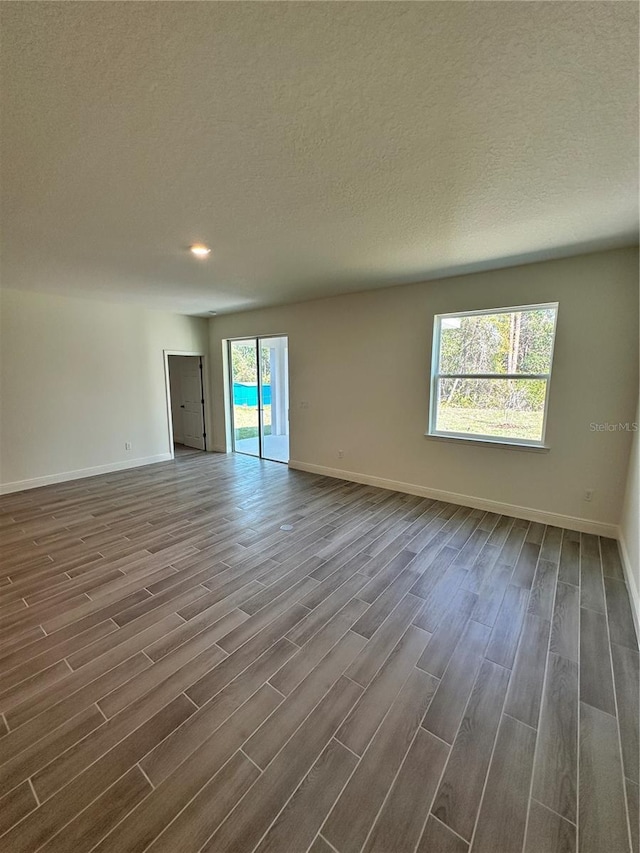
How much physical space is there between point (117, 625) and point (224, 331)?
559cm

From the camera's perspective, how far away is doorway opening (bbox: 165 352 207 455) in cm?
733

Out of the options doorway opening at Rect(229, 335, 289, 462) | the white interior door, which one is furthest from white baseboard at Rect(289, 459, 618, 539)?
the white interior door

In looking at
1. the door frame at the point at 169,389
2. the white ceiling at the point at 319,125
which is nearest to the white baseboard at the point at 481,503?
the white ceiling at the point at 319,125

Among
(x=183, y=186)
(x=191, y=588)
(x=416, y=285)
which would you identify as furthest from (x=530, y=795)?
(x=416, y=285)

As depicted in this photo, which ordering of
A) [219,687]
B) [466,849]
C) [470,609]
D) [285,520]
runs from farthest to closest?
[285,520] → [470,609] → [219,687] → [466,849]

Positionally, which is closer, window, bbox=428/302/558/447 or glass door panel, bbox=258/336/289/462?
window, bbox=428/302/558/447

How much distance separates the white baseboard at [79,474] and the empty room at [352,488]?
48mm

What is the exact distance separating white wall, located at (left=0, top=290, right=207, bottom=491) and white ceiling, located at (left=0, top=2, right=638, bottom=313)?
2.16 meters

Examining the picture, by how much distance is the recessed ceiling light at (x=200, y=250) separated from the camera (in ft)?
9.95

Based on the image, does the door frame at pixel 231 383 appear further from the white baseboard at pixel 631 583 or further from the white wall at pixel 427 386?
the white baseboard at pixel 631 583

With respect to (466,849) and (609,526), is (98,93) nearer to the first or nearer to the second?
(466,849)

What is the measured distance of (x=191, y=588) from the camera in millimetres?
2578

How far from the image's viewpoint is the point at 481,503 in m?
4.12

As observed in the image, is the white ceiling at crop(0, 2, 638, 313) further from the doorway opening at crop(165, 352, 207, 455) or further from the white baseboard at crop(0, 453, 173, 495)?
the doorway opening at crop(165, 352, 207, 455)
